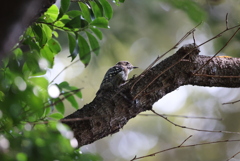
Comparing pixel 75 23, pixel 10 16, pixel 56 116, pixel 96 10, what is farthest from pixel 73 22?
pixel 10 16

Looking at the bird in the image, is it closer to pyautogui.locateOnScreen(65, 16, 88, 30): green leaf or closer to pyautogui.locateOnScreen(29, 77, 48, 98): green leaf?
pyautogui.locateOnScreen(65, 16, 88, 30): green leaf

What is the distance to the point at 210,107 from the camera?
5.78 meters

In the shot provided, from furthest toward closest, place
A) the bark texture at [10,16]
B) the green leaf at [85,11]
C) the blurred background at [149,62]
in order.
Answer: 1. the blurred background at [149,62]
2. the green leaf at [85,11]
3. the bark texture at [10,16]

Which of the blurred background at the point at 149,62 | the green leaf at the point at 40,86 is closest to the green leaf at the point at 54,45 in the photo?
the green leaf at the point at 40,86

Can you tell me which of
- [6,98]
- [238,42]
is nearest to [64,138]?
[6,98]

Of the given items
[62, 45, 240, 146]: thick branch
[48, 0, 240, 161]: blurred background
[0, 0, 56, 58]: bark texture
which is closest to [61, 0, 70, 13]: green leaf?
[62, 45, 240, 146]: thick branch

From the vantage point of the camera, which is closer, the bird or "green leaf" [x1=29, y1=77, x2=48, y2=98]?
"green leaf" [x1=29, y1=77, x2=48, y2=98]

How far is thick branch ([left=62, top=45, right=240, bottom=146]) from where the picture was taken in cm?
143

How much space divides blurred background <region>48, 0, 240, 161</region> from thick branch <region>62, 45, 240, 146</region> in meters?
1.37

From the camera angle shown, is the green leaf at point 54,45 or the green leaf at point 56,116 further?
the green leaf at point 54,45

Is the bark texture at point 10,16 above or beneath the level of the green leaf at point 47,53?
beneath

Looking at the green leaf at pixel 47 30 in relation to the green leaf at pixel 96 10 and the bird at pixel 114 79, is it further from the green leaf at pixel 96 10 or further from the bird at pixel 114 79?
the bird at pixel 114 79

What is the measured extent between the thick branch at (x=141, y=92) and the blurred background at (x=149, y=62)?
1.37 meters

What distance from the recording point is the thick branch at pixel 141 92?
4.68 ft
